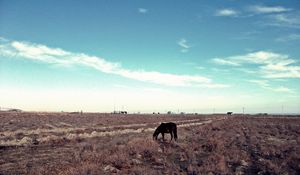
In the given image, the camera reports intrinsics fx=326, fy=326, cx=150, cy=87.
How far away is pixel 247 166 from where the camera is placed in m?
16.9

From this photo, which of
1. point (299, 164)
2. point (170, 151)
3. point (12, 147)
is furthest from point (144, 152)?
point (12, 147)

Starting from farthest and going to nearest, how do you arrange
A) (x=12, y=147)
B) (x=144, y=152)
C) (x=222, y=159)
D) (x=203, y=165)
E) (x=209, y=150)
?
(x=12, y=147) < (x=209, y=150) < (x=144, y=152) < (x=222, y=159) < (x=203, y=165)

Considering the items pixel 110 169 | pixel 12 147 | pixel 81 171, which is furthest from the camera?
pixel 12 147

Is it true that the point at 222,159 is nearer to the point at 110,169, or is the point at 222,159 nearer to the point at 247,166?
the point at 247,166

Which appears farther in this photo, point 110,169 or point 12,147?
→ point 12,147

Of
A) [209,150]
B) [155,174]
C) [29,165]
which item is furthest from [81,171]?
[209,150]

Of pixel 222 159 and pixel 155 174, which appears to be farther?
pixel 222 159

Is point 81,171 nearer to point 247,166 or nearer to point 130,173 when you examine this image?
point 130,173

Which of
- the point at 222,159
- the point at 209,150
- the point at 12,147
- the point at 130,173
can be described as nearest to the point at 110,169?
the point at 130,173

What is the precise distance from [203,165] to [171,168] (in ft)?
5.44

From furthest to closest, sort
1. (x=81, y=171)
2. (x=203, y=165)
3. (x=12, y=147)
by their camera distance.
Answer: (x=12, y=147)
(x=203, y=165)
(x=81, y=171)

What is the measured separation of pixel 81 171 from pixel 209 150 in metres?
10.1

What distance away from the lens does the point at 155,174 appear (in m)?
14.2

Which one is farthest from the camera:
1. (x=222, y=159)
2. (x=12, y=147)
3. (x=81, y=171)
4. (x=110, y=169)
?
(x=12, y=147)
